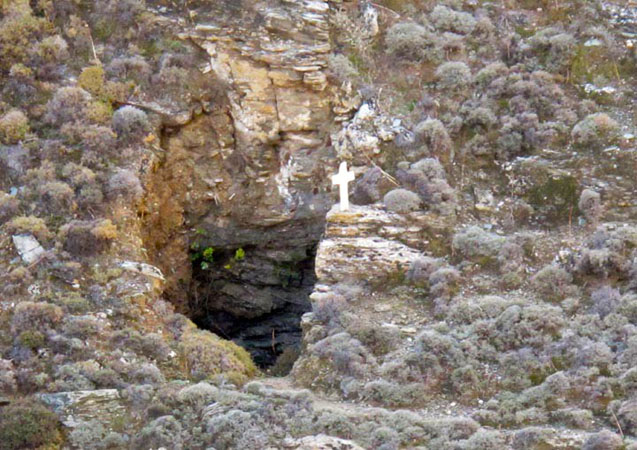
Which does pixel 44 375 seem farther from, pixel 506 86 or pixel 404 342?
pixel 506 86

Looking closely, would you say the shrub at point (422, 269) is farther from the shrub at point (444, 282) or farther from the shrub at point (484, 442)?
the shrub at point (484, 442)

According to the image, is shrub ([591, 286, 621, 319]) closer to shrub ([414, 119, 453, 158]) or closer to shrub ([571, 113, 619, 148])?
shrub ([571, 113, 619, 148])

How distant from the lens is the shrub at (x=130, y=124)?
877 inches

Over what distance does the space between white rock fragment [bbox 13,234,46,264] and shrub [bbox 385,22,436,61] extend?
9437 mm

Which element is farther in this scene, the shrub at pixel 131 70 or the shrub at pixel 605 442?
the shrub at pixel 131 70

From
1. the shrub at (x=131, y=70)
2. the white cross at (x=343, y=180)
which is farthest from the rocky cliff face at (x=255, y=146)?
the white cross at (x=343, y=180)

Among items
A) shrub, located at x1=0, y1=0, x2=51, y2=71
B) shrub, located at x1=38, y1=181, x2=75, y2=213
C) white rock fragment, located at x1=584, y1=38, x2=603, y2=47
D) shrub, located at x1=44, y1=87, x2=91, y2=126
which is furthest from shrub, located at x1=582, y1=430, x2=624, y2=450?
shrub, located at x1=0, y1=0, x2=51, y2=71

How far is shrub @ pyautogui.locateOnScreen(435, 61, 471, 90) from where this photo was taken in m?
23.0

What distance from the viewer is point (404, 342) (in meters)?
18.8

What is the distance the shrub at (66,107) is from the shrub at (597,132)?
10.9 m

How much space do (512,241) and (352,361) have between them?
14.6 ft

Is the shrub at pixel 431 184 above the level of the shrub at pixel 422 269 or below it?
above

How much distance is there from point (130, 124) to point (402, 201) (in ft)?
20.9

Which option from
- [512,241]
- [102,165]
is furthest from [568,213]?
[102,165]
